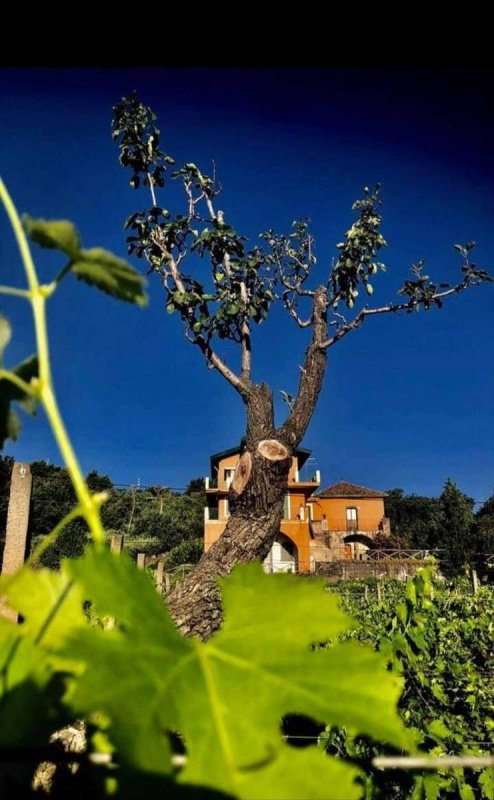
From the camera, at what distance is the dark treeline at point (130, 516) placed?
3020 cm

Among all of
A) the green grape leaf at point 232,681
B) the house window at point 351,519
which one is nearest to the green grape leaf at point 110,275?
the green grape leaf at point 232,681

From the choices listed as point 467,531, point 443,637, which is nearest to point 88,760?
point 443,637

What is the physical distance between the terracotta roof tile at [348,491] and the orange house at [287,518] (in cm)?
1075

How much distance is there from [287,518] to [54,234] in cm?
2992

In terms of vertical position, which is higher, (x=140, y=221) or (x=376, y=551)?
(x=140, y=221)

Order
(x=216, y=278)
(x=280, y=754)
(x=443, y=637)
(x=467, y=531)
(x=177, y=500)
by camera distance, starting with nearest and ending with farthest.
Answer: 1. (x=280, y=754)
2. (x=443, y=637)
3. (x=216, y=278)
4. (x=467, y=531)
5. (x=177, y=500)

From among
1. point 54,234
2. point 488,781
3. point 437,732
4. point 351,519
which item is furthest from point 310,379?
point 351,519

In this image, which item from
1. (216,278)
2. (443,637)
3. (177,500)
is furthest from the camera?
(177,500)

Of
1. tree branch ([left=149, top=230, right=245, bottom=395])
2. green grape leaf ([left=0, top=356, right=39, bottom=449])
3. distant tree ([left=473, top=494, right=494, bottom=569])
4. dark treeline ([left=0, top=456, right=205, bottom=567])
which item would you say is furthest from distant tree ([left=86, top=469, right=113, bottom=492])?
green grape leaf ([left=0, top=356, right=39, bottom=449])

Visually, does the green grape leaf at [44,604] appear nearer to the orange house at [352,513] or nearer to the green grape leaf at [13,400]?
the green grape leaf at [13,400]

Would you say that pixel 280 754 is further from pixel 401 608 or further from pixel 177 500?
pixel 177 500

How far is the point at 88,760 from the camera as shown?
308 millimetres

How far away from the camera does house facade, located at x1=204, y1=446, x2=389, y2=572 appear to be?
1121 inches

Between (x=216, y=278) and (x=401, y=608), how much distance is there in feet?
20.3
